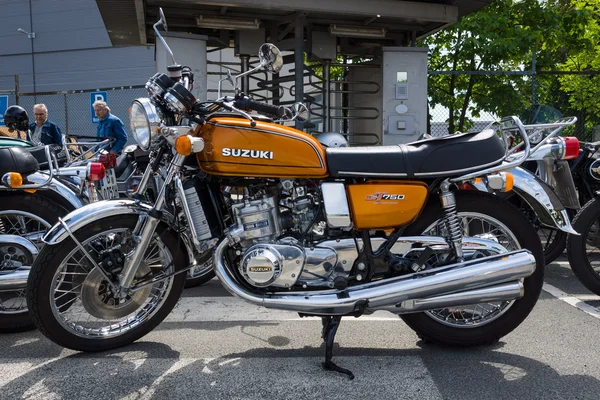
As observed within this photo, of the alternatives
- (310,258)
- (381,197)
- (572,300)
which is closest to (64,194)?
(310,258)

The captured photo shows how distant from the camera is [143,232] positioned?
301 centimetres

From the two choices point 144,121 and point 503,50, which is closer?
point 144,121

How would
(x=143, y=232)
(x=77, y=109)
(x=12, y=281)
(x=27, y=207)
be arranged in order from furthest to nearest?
(x=77, y=109)
(x=27, y=207)
(x=12, y=281)
(x=143, y=232)

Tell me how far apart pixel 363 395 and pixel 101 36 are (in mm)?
30614

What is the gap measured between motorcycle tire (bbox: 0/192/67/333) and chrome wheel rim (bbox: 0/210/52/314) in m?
0.03

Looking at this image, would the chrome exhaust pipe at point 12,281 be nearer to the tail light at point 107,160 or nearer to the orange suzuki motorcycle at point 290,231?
the orange suzuki motorcycle at point 290,231

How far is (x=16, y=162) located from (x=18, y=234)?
0.49 metres

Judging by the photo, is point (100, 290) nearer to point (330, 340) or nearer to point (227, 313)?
point (227, 313)

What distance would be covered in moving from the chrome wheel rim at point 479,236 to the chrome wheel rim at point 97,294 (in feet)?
5.09

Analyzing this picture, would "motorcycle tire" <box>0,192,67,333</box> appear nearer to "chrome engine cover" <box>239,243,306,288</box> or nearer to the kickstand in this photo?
"chrome engine cover" <box>239,243,306,288</box>

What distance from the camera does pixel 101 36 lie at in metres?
29.5

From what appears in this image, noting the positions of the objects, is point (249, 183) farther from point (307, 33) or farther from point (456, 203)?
point (307, 33)

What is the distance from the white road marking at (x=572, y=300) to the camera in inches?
158

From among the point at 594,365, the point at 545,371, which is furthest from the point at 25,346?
the point at 594,365
